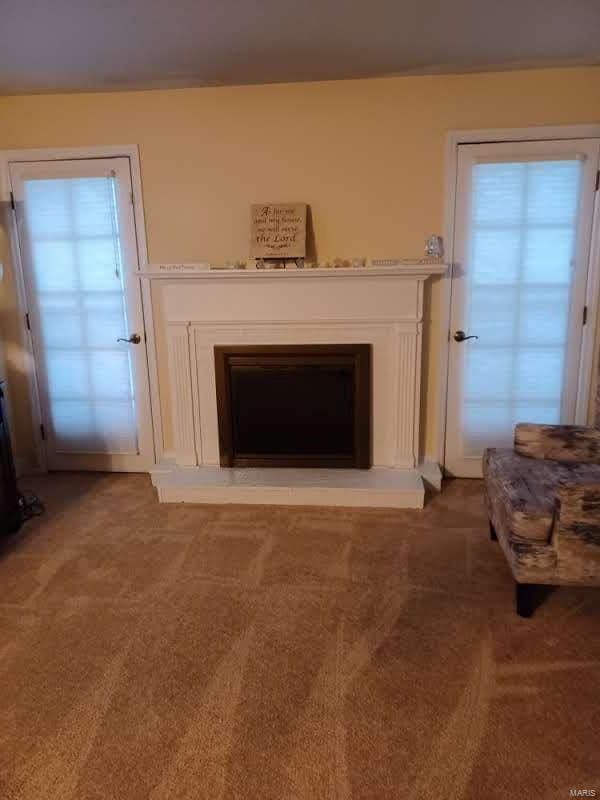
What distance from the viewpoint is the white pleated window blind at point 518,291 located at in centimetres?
322

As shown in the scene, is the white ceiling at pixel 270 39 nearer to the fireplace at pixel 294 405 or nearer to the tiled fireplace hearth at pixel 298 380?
the tiled fireplace hearth at pixel 298 380

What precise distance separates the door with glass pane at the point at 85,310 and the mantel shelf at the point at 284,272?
0.40 metres

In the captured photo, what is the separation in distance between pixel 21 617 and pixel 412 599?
1685 millimetres

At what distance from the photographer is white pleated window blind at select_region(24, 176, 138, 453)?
Answer: 11.6 ft

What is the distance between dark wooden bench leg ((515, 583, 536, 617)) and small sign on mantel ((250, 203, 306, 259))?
2221 mm

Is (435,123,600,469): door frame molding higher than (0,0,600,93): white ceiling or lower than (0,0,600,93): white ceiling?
lower

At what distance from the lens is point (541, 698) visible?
1.79m

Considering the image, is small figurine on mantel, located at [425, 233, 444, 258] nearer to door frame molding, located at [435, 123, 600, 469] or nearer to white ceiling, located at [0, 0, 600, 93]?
door frame molding, located at [435, 123, 600, 469]

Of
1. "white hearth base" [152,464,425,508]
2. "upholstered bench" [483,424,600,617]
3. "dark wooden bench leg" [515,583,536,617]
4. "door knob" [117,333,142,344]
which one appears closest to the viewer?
"upholstered bench" [483,424,600,617]

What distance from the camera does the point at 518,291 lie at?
3365 millimetres

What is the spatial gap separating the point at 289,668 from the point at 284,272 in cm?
217

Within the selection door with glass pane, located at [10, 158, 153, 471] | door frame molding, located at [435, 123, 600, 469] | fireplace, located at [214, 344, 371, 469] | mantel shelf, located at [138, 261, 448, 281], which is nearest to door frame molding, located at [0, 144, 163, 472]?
door with glass pane, located at [10, 158, 153, 471]

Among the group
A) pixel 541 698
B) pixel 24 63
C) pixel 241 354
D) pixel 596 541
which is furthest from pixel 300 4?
pixel 541 698

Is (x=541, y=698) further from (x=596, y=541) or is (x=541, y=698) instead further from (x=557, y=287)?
(x=557, y=287)
